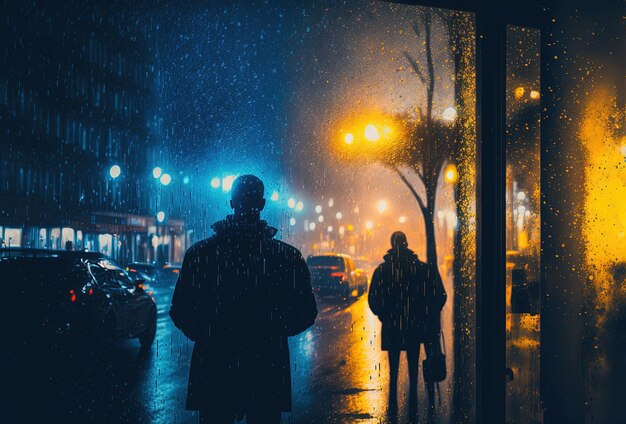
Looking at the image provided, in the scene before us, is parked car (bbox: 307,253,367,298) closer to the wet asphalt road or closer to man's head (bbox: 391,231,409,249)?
the wet asphalt road

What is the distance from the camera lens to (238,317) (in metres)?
2.81

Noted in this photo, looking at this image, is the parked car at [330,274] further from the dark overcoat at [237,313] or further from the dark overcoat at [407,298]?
the dark overcoat at [237,313]

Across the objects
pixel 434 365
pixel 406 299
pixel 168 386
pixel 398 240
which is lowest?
pixel 168 386

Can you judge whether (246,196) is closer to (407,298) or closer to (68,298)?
(407,298)

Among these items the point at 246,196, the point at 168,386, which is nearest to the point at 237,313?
the point at 246,196

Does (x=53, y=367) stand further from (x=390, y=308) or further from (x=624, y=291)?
(x=624, y=291)

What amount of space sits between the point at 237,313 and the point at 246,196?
606mm

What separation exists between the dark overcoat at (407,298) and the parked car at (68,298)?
528 centimetres

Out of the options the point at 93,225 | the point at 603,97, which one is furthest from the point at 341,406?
the point at 93,225

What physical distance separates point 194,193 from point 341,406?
187ft

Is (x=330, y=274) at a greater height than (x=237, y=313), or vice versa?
(x=237, y=313)

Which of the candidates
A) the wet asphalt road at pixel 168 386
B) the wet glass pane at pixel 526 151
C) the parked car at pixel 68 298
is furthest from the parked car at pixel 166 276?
the wet glass pane at pixel 526 151

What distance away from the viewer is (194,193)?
202 ft

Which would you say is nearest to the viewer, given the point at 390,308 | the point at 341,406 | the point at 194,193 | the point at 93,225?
the point at 390,308
